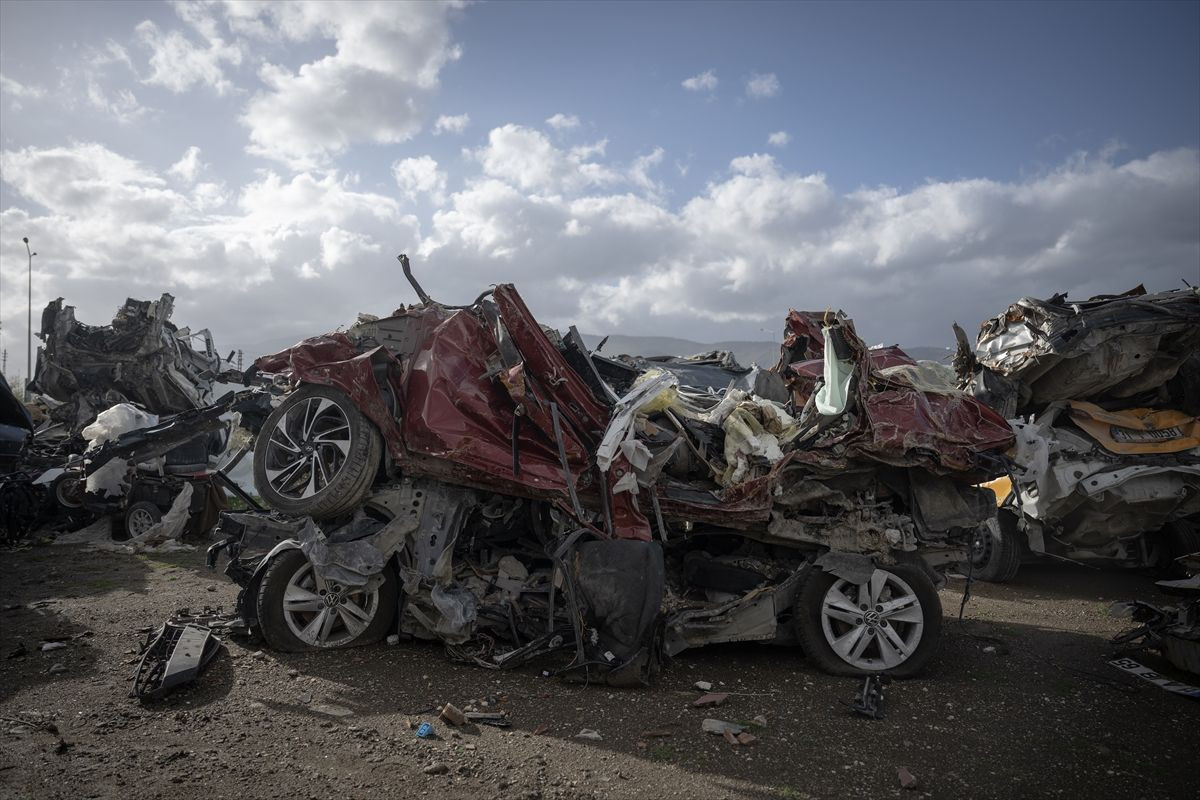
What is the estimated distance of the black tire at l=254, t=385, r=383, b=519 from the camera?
16.0ft

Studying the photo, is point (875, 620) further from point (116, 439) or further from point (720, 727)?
point (116, 439)

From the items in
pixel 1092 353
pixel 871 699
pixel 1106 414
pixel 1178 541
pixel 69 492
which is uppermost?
pixel 1092 353

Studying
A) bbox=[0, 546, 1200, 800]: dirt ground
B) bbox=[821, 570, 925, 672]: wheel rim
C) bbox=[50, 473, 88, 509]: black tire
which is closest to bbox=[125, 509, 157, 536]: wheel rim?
bbox=[50, 473, 88, 509]: black tire

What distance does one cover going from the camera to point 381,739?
12.1 ft

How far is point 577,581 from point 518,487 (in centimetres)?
79

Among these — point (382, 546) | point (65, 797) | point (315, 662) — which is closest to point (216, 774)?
point (65, 797)

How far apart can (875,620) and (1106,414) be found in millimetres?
4400

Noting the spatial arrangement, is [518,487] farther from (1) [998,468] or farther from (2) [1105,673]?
(2) [1105,673]

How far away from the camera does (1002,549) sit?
7836 millimetres

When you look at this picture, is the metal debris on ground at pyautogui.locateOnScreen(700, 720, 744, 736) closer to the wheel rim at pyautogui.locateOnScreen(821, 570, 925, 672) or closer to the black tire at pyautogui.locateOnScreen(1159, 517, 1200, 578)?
the wheel rim at pyautogui.locateOnScreen(821, 570, 925, 672)

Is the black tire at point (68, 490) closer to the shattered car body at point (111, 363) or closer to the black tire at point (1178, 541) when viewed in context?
the shattered car body at point (111, 363)

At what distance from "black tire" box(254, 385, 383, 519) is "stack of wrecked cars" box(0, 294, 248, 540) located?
3.17 meters

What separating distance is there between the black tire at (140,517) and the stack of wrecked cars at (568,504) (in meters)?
5.44

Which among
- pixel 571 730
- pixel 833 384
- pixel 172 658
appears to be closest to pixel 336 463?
pixel 172 658
